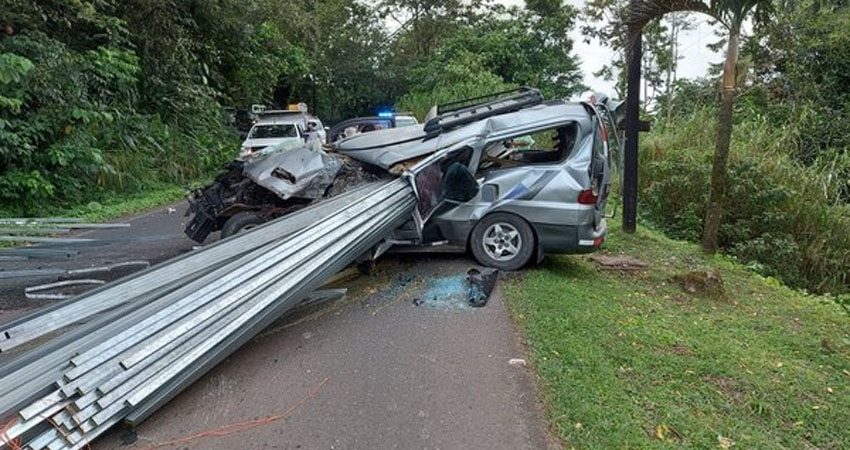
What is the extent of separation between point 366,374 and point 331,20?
28067 mm

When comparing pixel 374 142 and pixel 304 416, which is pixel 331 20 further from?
pixel 304 416

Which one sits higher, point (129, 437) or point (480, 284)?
point (480, 284)

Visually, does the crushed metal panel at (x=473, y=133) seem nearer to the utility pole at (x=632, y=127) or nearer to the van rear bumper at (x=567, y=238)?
the van rear bumper at (x=567, y=238)

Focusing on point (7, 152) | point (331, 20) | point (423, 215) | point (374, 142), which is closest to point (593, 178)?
point (423, 215)

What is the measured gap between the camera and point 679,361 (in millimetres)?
4000

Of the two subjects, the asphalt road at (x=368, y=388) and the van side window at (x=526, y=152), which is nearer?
the asphalt road at (x=368, y=388)

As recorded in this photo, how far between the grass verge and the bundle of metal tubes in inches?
75.2

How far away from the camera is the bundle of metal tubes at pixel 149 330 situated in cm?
270

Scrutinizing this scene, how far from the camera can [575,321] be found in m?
4.68

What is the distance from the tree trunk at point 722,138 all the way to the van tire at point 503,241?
3.29 metres

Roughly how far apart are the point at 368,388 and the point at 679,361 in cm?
225

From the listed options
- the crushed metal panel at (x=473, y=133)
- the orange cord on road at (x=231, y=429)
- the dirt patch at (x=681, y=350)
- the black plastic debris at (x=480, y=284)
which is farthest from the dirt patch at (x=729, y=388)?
the crushed metal panel at (x=473, y=133)

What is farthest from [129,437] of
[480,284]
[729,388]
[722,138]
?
[722,138]

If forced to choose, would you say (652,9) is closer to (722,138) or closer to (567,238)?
(722,138)
